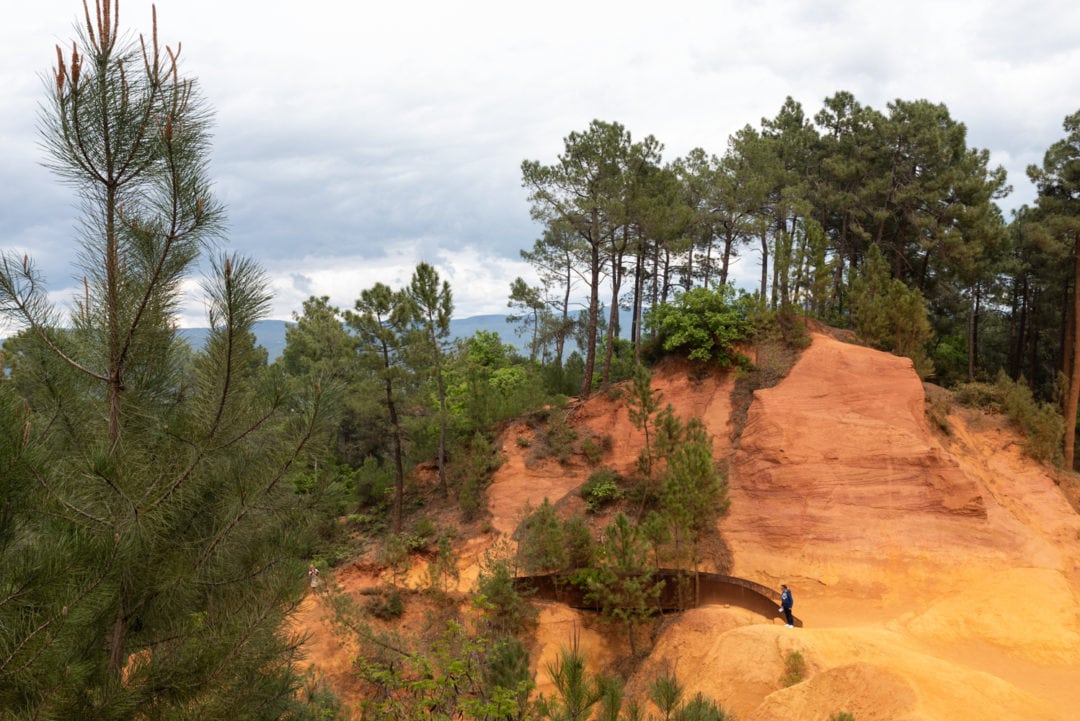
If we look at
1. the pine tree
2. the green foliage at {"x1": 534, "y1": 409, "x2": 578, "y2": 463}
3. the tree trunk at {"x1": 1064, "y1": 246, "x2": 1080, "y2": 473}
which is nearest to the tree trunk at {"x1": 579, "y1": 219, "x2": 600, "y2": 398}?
the green foliage at {"x1": 534, "y1": 409, "x2": 578, "y2": 463}

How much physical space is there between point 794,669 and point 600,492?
10.9 m

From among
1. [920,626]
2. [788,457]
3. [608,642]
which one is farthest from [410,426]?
[920,626]

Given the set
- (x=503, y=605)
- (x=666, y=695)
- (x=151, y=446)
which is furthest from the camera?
(x=503, y=605)

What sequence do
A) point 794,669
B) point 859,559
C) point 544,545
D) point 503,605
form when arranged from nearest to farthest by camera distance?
point 794,669
point 503,605
point 859,559
point 544,545

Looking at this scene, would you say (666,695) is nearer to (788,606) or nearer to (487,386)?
(788,606)

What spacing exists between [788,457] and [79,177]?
2072 cm

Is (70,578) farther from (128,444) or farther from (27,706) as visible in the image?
(128,444)

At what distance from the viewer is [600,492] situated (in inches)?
910

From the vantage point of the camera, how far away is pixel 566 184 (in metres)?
26.4

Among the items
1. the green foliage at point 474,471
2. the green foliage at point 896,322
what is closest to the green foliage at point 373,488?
the green foliage at point 474,471

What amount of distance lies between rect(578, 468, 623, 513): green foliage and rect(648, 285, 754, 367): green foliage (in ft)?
21.9

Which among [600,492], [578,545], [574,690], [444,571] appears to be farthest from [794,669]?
[444,571]

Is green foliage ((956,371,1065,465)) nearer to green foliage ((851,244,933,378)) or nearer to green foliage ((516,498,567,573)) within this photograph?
green foliage ((851,244,933,378))

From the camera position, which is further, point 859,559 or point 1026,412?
point 1026,412
